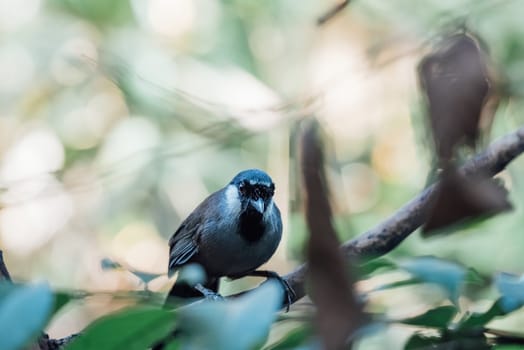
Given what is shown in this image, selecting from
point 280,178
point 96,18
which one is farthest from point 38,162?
point 280,178

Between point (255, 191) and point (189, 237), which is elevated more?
point (255, 191)

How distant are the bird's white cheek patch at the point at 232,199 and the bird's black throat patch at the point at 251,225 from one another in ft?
0.17

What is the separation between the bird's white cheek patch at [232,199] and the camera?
2.82 meters

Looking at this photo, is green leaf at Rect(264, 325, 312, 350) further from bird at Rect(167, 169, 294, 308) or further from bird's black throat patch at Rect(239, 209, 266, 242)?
bird's black throat patch at Rect(239, 209, 266, 242)

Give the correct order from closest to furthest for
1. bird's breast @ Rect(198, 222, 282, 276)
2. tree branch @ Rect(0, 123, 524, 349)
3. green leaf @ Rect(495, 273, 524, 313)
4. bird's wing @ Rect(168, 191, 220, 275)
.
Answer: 1. green leaf @ Rect(495, 273, 524, 313)
2. tree branch @ Rect(0, 123, 524, 349)
3. bird's breast @ Rect(198, 222, 282, 276)
4. bird's wing @ Rect(168, 191, 220, 275)

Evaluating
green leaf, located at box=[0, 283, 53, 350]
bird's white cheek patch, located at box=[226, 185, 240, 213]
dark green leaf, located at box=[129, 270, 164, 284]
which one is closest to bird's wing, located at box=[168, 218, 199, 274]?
bird's white cheek patch, located at box=[226, 185, 240, 213]

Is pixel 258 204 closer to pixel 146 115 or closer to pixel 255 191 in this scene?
pixel 255 191

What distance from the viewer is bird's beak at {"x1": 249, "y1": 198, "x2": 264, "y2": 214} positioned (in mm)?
2727

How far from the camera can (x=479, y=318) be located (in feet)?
2.35

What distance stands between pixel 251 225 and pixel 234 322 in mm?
2174

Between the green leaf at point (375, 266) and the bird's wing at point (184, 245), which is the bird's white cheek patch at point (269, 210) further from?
the green leaf at point (375, 266)

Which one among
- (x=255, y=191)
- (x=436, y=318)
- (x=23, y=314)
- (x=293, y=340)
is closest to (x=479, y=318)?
(x=436, y=318)

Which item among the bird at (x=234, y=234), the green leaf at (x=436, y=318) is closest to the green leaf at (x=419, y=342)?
the green leaf at (x=436, y=318)

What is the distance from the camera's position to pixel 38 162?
4023mm
